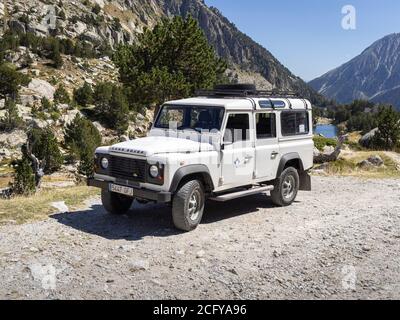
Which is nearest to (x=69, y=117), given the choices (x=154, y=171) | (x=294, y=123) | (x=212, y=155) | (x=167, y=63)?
(x=167, y=63)

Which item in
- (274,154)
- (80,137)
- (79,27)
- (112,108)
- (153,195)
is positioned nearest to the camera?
(153,195)

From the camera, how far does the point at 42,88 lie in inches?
2215

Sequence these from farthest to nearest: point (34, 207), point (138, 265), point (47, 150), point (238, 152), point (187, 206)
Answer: point (47, 150), point (34, 207), point (238, 152), point (187, 206), point (138, 265)

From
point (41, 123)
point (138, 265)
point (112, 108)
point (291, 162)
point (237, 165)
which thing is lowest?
point (138, 265)

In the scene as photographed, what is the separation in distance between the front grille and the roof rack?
3180 millimetres

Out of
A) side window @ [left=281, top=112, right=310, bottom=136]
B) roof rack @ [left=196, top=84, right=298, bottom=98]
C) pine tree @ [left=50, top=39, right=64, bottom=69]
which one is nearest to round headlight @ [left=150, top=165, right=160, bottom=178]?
roof rack @ [left=196, top=84, right=298, bottom=98]

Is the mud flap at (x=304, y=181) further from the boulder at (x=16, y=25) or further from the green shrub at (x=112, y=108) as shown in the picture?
the boulder at (x=16, y=25)

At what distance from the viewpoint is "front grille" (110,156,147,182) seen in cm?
799

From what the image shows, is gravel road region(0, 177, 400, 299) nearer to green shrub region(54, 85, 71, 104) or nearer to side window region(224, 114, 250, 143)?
side window region(224, 114, 250, 143)

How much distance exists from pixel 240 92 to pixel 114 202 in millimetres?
3860

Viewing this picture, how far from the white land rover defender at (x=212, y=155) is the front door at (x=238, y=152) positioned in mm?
21

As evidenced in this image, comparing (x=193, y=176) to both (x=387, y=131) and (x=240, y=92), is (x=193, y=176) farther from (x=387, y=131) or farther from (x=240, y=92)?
(x=387, y=131)

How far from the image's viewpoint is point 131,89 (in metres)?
25.3
